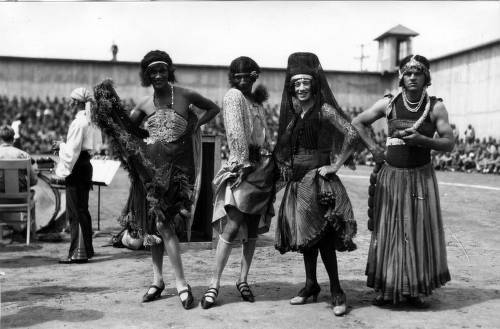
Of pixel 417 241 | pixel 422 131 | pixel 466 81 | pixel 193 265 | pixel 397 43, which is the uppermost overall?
pixel 397 43

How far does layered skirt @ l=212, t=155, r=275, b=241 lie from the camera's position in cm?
487

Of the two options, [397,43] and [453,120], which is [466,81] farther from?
[397,43]

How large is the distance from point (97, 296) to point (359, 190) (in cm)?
1049

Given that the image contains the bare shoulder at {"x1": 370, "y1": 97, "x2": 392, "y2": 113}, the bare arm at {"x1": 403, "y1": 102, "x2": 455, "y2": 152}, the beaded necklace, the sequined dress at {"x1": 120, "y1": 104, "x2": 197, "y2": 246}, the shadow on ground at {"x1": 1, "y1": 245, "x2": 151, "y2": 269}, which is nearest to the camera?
the bare arm at {"x1": 403, "y1": 102, "x2": 455, "y2": 152}

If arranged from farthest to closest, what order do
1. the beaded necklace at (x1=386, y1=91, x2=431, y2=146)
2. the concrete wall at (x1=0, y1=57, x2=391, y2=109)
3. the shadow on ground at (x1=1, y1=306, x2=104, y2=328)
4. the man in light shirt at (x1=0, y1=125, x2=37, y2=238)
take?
the concrete wall at (x1=0, y1=57, x2=391, y2=109) < the man in light shirt at (x1=0, y1=125, x2=37, y2=238) < the beaded necklace at (x1=386, y1=91, x2=431, y2=146) < the shadow on ground at (x1=1, y1=306, x2=104, y2=328)

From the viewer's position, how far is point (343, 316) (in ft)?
14.9

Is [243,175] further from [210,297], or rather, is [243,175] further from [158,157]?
[210,297]

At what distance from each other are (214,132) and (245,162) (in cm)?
1870

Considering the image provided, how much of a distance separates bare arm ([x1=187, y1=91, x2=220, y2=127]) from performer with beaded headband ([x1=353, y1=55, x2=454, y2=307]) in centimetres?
121

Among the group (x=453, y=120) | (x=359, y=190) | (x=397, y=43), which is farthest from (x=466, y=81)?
(x=359, y=190)

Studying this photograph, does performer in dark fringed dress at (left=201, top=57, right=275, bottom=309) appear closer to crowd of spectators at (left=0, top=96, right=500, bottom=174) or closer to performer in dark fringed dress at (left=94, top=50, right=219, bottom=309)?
performer in dark fringed dress at (left=94, top=50, right=219, bottom=309)

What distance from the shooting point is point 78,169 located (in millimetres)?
6793

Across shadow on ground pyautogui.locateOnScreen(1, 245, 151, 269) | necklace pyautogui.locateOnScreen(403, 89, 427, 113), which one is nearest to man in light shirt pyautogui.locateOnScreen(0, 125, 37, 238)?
shadow on ground pyautogui.locateOnScreen(1, 245, 151, 269)

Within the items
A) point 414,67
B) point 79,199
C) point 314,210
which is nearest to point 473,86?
point 79,199
